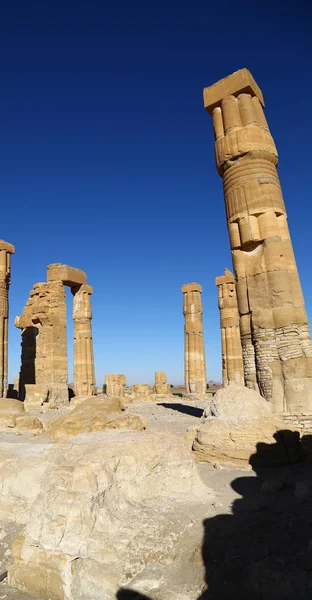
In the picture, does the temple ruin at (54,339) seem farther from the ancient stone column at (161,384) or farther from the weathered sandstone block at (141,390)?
the ancient stone column at (161,384)

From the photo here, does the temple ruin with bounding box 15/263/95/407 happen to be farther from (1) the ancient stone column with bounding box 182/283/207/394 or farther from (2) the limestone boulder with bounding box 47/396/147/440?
(2) the limestone boulder with bounding box 47/396/147/440

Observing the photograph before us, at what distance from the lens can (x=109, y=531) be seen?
12.8ft

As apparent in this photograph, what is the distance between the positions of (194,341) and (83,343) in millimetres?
7860

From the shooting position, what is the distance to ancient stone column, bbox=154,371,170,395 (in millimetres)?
27828

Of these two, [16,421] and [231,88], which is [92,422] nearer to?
[16,421]

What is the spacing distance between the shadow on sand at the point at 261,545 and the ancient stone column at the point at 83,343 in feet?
57.7

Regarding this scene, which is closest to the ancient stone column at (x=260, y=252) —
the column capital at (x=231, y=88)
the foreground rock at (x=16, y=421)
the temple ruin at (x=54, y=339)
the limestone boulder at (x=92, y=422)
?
the column capital at (x=231, y=88)

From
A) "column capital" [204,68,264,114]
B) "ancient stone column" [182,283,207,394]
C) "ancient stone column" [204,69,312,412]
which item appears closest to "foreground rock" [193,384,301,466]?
"ancient stone column" [204,69,312,412]

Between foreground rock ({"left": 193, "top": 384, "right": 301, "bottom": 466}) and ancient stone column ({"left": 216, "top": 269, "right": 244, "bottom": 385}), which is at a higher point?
ancient stone column ({"left": 216, "top": 269, "right": 244, "bottom": 385})

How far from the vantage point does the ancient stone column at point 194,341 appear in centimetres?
2611

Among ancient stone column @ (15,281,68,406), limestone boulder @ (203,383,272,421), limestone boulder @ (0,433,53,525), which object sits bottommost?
limestone boulder @ (0,433,53,525)

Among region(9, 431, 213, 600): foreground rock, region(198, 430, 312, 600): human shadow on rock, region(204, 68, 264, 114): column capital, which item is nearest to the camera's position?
region(198, 430, 312, 600): human shadow on rock

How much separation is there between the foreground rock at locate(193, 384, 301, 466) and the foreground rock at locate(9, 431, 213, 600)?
153cm

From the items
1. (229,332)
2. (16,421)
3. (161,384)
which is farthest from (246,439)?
(161,384)
